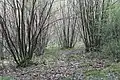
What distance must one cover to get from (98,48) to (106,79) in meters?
8.64

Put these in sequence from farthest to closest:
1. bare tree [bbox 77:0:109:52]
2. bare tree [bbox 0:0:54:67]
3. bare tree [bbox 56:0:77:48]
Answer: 1. bare tree [bbox 56:0:77:48]
2. bare tree [bbox 77:0:109:52]
3. bare tree [bbox 0:0:54:67]

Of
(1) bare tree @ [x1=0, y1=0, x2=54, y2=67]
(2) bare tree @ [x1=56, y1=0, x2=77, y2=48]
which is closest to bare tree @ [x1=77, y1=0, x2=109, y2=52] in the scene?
(1) bare tree @ [x1=0, y1=0, x2=54, y2=67]

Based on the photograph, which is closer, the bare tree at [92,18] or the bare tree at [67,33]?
the bare tree at [92,18]

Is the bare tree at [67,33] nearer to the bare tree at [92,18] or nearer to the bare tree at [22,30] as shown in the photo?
the bare tree at [92,18]

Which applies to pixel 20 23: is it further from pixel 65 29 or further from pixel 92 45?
pixel 65 29

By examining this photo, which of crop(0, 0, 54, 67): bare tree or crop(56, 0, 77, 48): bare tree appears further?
crop(56, 0, 77, 48): bare tree

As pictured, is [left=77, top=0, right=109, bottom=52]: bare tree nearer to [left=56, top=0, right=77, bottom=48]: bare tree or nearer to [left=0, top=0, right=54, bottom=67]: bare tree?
[left=0, top=0, right=54, bottom=67]: bare tree

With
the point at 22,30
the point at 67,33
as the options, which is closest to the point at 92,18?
the point at 22,30

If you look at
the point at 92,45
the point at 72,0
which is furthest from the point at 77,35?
the point at 92,45

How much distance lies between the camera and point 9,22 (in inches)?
552

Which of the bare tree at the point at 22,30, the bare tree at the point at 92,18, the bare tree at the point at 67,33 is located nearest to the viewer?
the bare tree at the point at 22,30

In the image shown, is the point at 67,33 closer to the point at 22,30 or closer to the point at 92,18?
the point at 92,18

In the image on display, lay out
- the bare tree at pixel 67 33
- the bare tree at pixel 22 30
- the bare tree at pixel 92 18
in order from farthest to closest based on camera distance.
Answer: the bare tree at pixel 67 33, the bare tree at pixel 92 18, the bare tree at pixel 22 30

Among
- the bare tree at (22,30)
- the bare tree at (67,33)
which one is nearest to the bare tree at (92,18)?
the bare tree at (22,30)
